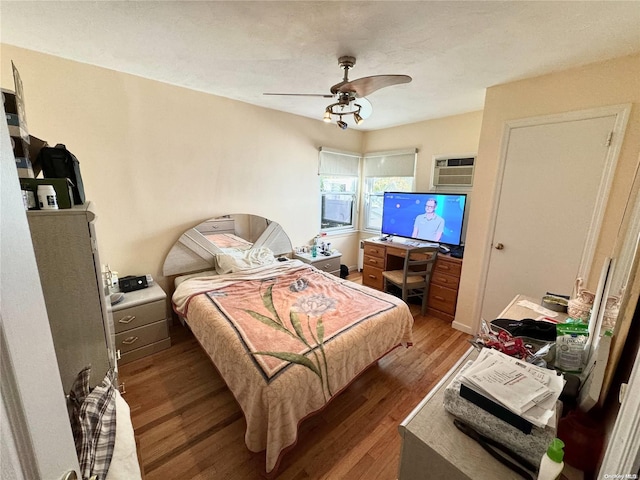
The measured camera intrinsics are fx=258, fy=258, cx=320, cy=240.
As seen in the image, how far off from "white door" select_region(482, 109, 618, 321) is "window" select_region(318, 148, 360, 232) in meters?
2.33

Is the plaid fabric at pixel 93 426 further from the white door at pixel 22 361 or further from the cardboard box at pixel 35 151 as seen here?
the cardboard box at pixel 35 151

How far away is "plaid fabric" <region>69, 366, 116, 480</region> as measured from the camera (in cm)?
79

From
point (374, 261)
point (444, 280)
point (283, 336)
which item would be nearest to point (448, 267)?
point (444, 280)

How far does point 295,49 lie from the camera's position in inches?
71.7

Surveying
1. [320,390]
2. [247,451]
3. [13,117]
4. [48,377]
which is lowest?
[247,451]

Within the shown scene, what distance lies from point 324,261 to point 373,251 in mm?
724

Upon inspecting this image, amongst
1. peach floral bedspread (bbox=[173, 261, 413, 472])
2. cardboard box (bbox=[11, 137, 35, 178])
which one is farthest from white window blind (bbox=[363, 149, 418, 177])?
cardboard box (bbox=[11, 137, 35, 178])

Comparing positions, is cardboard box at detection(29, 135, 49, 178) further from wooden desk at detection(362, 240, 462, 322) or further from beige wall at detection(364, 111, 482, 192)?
beige wall at detection(364, 111, 482, 192)

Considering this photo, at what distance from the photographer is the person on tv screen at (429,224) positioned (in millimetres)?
3250

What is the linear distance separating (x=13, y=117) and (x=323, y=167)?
3.29 m

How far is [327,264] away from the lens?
3.72m

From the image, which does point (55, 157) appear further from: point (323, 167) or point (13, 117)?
point (323, 167)

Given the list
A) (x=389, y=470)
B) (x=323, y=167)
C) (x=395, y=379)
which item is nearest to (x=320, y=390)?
(x=389, y=470)

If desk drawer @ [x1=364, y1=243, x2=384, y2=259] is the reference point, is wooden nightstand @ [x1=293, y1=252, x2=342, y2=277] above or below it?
below
